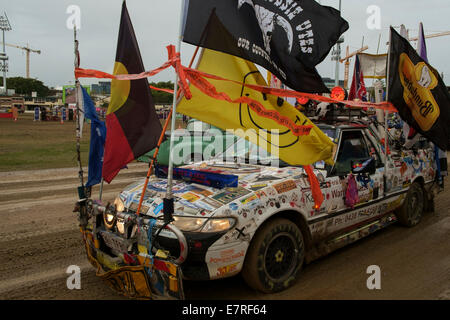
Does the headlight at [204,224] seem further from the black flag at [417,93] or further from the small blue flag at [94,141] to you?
the black flag at [417,93]

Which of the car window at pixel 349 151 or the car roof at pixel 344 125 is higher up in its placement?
the car roof at pixel 344 125

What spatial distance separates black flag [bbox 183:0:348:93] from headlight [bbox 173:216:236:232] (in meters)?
1.55

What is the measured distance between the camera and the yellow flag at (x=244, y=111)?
361cm

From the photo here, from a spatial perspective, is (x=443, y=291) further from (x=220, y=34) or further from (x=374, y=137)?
(x=220, y=34)

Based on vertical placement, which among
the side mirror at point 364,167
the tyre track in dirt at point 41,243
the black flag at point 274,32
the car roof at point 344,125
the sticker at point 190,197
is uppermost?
the black flag at point 274,32

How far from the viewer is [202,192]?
3645mm

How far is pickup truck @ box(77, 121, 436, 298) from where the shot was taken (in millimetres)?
3215

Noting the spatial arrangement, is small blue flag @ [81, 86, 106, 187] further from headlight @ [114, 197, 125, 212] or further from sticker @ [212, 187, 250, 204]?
sticker @ [212, 187, 250, 204]

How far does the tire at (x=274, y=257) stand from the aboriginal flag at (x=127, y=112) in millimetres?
1555

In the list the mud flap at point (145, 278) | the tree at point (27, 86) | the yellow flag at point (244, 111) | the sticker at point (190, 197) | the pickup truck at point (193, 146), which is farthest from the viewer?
the tree at point (27, 86)

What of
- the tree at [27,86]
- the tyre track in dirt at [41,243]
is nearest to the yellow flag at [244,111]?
the tyre track in dirt at [41,243]

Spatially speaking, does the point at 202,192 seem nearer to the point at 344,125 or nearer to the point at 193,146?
the point at 344,125

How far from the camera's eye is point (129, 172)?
1102cm

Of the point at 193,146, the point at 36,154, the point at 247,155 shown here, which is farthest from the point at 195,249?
the point at 36,154
